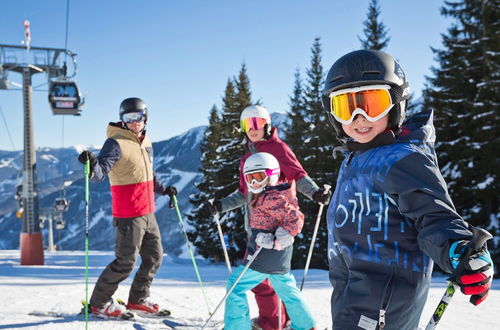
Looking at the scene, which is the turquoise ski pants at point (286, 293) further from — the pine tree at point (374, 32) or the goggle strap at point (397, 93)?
the pine tree at point (374, 32)

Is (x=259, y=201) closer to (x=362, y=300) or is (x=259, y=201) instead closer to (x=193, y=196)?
(x=362, y=300)

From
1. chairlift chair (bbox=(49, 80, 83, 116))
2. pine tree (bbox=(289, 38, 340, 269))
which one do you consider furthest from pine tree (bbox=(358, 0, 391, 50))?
chairlift chair (bbox=(49, 80, 83, 116))

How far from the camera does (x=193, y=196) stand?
2061 centimetres

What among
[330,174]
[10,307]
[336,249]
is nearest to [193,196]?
[330,174]

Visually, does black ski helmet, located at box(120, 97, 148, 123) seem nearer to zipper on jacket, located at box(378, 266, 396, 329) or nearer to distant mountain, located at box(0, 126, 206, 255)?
zipper on jacket, located at box(378, 266, 396, 329)

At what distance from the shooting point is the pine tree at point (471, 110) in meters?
13.0

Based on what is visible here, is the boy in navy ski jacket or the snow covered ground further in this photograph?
the snow covered ground

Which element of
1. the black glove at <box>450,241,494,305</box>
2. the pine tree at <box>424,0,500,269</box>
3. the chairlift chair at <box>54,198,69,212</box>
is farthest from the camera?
the chairlift chair at <box>54,198,69,212</box>

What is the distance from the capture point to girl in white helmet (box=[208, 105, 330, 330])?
3.77 metres

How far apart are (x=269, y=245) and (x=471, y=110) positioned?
42.5 ft

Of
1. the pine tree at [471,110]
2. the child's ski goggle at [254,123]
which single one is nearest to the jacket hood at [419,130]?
the child's ski goggle at [254,123]

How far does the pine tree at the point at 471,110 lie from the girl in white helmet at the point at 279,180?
37.3 feet

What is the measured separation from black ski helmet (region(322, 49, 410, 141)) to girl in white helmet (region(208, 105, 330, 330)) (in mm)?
1929

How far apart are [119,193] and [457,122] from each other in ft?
45.1
